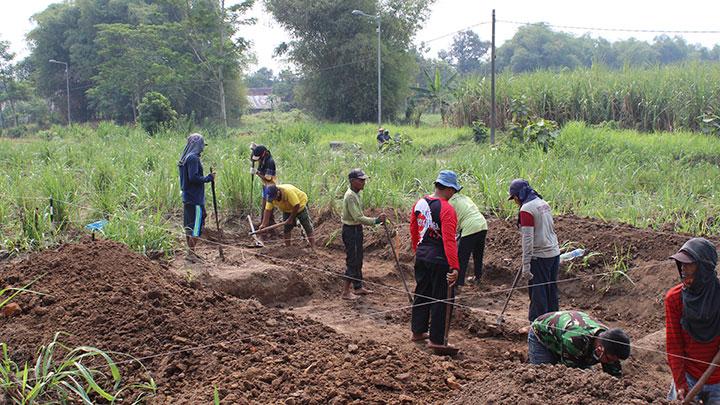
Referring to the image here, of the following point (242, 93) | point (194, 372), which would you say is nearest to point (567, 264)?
point (194, 372)

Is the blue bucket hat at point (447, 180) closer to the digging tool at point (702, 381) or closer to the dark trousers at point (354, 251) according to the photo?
the dark trousers at point (354, 251)

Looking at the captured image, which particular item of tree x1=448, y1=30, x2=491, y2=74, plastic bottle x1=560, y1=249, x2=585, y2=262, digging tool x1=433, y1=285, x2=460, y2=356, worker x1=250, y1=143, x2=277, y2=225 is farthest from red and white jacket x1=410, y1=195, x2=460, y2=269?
tree x1=448, y1=30, x2=491, y2=74

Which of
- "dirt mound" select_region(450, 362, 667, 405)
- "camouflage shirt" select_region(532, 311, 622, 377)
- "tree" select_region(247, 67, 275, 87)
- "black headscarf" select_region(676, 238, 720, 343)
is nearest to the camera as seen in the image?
"dirt mound" select_region(450, 362, 667, 405)

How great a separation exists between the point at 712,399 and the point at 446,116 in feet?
66.4

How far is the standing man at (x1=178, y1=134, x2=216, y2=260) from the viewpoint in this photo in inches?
291

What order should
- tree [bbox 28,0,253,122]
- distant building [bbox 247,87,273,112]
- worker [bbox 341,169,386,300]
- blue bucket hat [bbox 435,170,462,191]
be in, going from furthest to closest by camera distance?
distant building [bbox 247,87,273,112], tree [bbox 28,0,253,122], worker [bbox 341,169,386,300], blue bucket hat [bbox 435,170,462,191]

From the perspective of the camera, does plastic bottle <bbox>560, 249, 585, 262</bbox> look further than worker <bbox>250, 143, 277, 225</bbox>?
No

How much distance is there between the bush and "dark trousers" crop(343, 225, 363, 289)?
16.7m

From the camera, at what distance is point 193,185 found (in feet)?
24.8

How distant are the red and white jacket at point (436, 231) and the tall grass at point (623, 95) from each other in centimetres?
1214

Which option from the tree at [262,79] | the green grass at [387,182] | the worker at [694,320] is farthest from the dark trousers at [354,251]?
the tree at [262,79]

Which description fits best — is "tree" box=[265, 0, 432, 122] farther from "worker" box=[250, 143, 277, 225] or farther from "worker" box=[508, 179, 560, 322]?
"worker" box=[508, 179, 560, 322]

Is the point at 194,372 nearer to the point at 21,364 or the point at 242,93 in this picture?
the point at 21,364

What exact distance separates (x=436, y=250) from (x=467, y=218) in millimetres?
1585
